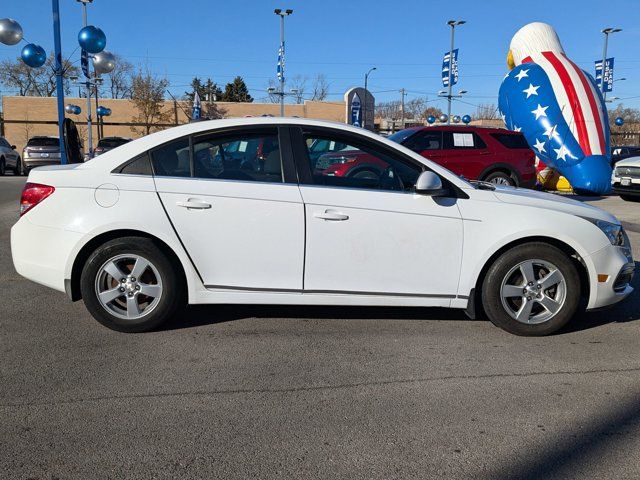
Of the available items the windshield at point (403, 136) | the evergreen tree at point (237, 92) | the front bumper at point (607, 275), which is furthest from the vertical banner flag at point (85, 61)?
the evergreen tree at point (237, 92)

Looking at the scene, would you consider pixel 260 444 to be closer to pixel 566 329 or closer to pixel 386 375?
pixel 386 375

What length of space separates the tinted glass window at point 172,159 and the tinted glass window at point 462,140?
9.48 m

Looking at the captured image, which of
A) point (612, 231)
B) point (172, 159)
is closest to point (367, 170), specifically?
point (172, 159)

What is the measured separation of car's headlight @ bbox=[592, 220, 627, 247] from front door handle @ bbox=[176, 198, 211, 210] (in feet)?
10.2

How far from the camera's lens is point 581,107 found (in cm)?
1612

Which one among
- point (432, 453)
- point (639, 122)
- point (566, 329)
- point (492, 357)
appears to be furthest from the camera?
point (639, 122)

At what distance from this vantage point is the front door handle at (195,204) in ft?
14.6

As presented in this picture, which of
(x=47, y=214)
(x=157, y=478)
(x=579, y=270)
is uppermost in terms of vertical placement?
(x=47, y=214)

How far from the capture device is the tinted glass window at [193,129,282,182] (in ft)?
15.0

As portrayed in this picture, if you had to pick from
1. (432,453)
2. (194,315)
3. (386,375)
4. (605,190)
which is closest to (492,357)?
(386,375)

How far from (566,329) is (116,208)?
149 inches

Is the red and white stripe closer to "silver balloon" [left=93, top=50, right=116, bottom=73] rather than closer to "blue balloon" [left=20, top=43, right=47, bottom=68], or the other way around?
"silver balloon" [left=93, top=50, right=116, bottom=73]

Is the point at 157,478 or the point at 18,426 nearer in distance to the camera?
the point at 157,478

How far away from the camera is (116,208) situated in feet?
14.6
